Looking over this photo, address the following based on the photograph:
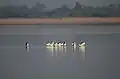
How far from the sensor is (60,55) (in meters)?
1.66

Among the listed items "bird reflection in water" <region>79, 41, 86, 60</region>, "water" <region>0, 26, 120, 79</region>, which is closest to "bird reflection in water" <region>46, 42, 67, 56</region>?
"water" <region>0, 26, 120, 79</region>

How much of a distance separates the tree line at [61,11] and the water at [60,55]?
99 mm

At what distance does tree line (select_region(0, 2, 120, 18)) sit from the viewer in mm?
1848

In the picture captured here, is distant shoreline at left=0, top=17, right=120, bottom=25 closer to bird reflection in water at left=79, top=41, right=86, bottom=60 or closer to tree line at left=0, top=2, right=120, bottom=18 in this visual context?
tree line at left=0, top=2, right=120, bottom=18

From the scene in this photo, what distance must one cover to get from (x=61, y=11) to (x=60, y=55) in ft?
1.18

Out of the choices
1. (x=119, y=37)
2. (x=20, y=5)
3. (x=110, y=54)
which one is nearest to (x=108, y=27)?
(x=119, y=37)

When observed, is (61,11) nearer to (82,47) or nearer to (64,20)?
(64,20)

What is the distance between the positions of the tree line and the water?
0.10 meters

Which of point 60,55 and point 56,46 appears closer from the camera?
point 60,55

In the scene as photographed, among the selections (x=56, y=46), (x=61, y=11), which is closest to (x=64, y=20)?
(x=61, y=11)

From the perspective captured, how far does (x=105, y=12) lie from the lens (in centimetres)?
185

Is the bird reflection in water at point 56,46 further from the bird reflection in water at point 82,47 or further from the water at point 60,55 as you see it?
the bird reflection in water at point 82,47

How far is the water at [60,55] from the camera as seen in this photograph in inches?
56.2

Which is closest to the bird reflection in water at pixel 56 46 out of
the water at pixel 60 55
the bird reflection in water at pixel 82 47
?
the water at pixel 60 55
